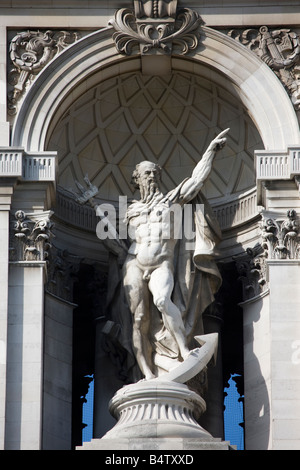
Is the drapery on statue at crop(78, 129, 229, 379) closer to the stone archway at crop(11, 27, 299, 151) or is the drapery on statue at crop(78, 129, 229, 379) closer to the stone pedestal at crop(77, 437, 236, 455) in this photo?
the stone archway at crop(11, 27, 299, 151)

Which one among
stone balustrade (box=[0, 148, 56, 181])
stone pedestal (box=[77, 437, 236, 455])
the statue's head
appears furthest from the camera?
the statue's head

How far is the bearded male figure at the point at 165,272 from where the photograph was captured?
32.9 m

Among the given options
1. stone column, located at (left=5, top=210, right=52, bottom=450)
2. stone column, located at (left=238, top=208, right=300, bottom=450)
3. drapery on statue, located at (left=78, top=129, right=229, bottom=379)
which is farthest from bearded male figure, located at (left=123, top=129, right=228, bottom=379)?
stone column, located at (left=5, top=210, right=52, bottom=450)

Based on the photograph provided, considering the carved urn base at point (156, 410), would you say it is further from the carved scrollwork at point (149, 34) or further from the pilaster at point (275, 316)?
the carved scrollwork at point (149, 34)

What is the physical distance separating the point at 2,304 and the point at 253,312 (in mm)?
4331

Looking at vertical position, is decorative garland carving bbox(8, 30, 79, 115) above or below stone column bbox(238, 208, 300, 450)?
above

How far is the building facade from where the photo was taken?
32.4 m

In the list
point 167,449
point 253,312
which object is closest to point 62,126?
point 253,312

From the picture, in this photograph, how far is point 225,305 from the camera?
35219 millimetres

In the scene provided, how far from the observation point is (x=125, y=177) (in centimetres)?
3559

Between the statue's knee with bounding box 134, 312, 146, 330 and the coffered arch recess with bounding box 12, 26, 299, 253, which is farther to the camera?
the coffered arch recess with bounding box 12, 26, 299, 253

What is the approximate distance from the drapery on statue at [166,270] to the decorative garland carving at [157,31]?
6.23 feet

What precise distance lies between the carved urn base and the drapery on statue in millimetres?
823

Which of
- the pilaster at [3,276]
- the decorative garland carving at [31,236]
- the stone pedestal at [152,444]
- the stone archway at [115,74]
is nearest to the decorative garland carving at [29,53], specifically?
the stone archway at [115,74]
